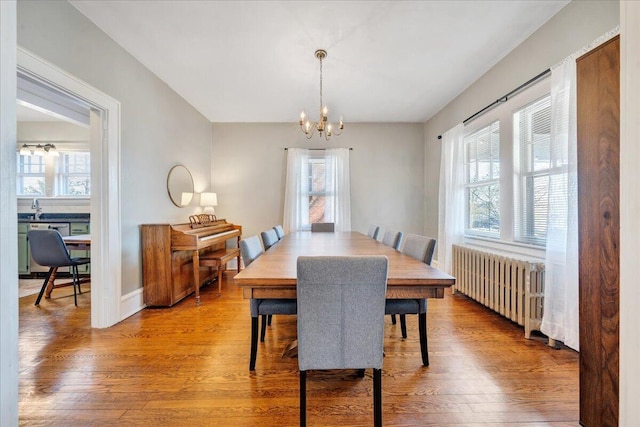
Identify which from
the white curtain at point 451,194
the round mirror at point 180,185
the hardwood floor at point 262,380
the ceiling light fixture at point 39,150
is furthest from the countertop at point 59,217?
the white curtain at point 451,194

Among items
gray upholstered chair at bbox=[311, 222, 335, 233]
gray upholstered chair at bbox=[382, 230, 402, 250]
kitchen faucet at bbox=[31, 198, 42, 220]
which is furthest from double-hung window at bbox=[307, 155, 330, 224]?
kitchen faucet at bbox=[31, 198, 42, 220]

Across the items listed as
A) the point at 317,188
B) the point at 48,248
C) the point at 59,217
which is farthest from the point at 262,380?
the point at 59,217

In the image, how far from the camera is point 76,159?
4555 millimetres

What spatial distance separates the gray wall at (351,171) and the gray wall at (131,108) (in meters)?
0.79

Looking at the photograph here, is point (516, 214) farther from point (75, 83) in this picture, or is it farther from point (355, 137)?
point (75, 83)

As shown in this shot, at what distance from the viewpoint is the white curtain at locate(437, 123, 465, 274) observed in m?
3.51

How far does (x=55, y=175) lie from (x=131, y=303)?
3.39 metres

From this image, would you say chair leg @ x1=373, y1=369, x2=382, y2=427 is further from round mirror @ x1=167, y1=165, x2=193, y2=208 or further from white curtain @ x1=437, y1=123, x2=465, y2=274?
round mirror @ x1=167, y1=165, x2=193, y2=208

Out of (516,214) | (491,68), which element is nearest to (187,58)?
(491,68)

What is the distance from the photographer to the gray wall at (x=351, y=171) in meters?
4.76

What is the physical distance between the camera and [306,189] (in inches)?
186

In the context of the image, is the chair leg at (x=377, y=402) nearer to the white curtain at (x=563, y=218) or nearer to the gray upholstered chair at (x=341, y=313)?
the gray upholstered chair at (x=341, y=313)

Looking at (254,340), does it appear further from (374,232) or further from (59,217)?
(59,217)

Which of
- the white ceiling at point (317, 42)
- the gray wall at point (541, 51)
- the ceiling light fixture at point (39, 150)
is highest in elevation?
the white ceiling at point (317, 42)
